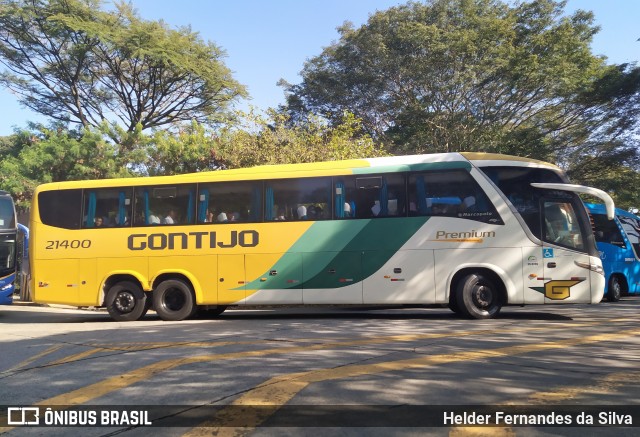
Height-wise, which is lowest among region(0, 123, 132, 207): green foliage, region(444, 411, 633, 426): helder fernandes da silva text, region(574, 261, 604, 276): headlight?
region(444, 411, 633, 426): helder fernandes da silva text

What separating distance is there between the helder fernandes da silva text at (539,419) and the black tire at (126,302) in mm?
9111

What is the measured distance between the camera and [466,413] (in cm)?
420

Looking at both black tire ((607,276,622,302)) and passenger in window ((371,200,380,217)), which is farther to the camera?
black tire ((607,276,622,302))

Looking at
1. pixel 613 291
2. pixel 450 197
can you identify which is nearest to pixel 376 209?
pixel 450 197

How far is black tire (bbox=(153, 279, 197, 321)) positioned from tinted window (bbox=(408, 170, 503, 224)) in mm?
5410

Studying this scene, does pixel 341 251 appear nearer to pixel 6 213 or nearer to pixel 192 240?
pixel 192 240

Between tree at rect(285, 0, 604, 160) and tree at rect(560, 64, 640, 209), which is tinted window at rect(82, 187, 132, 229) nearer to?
Result: tree at rect(285, 0, 604, 160)

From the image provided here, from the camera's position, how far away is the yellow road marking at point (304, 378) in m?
4.00

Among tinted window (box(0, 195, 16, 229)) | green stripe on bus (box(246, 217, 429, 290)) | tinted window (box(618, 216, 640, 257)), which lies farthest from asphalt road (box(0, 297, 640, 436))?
tinted window (box(618, 216, 640, 257))

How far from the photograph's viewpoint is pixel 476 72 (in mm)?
22281

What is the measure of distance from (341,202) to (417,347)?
14.7 ft

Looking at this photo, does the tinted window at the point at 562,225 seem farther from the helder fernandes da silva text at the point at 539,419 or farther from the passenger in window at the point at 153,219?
the passenger in window at the point at 153,219

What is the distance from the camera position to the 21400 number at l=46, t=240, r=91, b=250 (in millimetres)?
11742

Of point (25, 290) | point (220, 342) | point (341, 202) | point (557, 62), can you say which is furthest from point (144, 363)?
point (557, 62)
